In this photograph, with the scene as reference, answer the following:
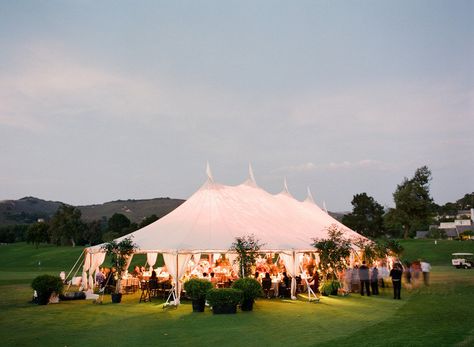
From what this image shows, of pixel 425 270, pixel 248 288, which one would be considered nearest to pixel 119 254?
pixel 248 288

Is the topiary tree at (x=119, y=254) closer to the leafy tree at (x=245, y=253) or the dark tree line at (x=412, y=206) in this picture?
the leafy tree at (x=245, y=253)

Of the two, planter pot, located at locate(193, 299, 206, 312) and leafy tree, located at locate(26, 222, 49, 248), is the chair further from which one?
leafy tree, located at locate(26, 222, 49, 248)

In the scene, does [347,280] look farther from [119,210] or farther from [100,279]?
[119,210]

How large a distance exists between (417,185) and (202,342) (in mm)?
59514

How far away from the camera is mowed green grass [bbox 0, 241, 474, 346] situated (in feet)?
33.0

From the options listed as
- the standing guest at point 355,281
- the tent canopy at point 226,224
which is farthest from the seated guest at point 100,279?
the standing guest at point 355,281

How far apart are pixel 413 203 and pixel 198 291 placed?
53318 mm

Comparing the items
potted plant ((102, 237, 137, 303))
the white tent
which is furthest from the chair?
the white tent

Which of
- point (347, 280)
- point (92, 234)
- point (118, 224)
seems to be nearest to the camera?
point (347, 280)

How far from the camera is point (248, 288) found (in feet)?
48.4

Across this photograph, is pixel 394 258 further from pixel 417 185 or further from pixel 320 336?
pixel 417 185

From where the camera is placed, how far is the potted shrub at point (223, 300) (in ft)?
46.3

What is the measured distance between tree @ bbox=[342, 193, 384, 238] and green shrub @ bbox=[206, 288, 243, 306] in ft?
205

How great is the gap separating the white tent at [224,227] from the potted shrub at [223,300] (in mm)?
3308
